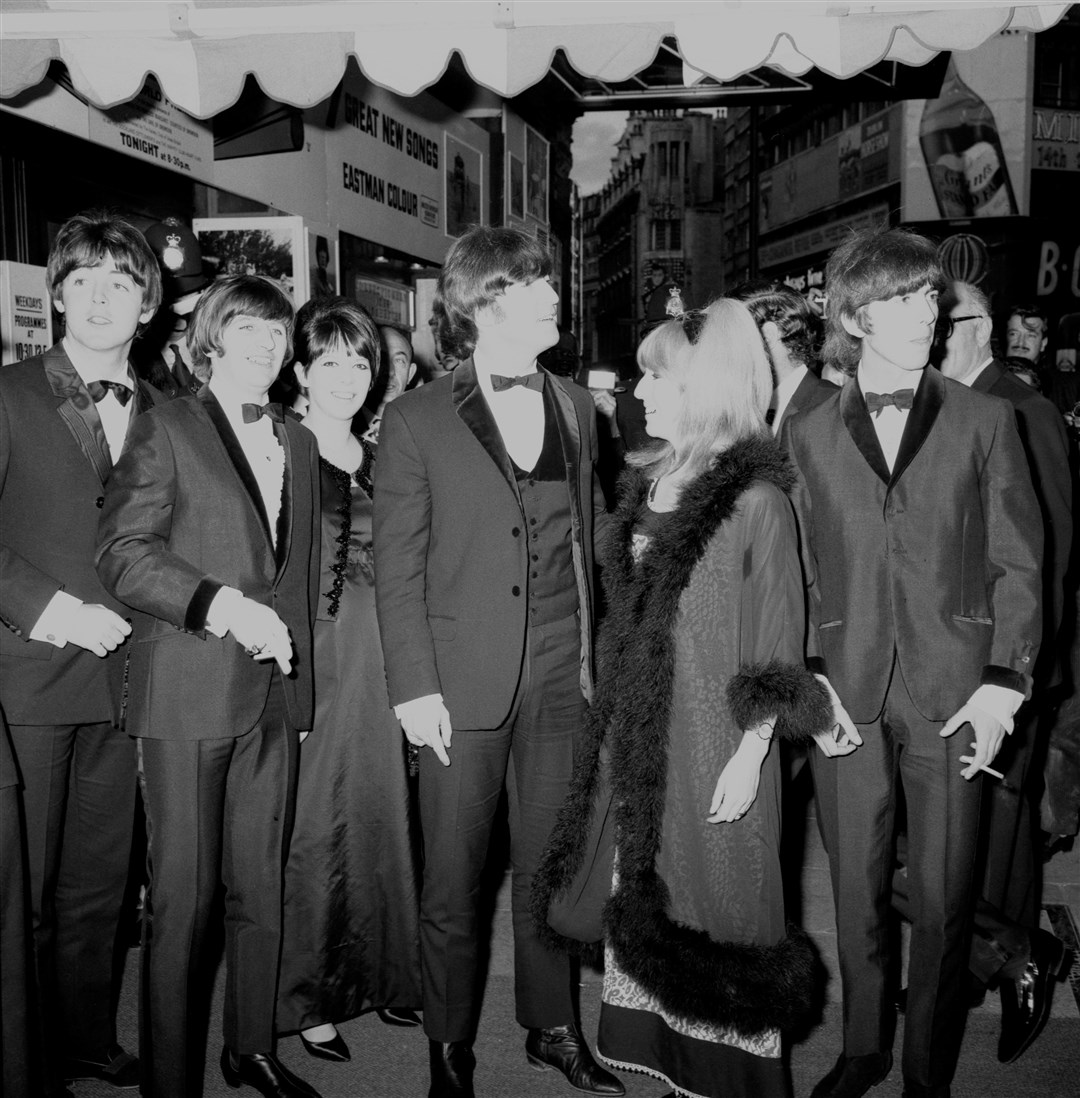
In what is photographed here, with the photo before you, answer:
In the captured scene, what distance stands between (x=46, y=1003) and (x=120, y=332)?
1.74 m

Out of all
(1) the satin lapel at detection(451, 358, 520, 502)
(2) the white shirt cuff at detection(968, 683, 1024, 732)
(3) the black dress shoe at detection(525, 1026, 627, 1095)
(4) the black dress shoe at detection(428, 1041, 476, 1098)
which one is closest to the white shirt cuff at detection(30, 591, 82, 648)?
(1) the satin lapel at detection(451, 358, 520, 502)

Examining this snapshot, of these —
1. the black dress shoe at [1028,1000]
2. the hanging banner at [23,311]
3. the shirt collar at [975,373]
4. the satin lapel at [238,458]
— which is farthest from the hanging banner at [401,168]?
the black dress shoe at [1028,1000]

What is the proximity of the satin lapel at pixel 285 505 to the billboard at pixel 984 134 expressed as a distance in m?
25.8

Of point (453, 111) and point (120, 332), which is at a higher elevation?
point (453, 111)

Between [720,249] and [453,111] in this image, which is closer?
[453,111]

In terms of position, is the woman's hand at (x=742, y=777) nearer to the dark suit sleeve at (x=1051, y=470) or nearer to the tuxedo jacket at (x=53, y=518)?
the tuxedo jacket at (x=53, y=518)

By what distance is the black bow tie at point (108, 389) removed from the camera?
2.91m

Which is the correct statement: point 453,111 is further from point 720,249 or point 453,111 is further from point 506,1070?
point 720,249

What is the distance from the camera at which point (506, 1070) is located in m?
3.16

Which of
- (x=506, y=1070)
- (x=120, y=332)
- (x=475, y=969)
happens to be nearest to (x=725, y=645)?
(x=475, y=969)

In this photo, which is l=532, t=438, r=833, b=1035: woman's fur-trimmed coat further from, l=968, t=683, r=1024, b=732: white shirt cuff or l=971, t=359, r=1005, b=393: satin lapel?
l=971, t=359, r=1005, b=393: satin lapel

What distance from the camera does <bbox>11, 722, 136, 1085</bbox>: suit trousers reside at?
295 cm

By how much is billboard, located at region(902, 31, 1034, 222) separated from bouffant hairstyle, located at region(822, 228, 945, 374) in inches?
985

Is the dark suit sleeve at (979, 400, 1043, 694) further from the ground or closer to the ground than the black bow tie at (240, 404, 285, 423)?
closer to the ground
